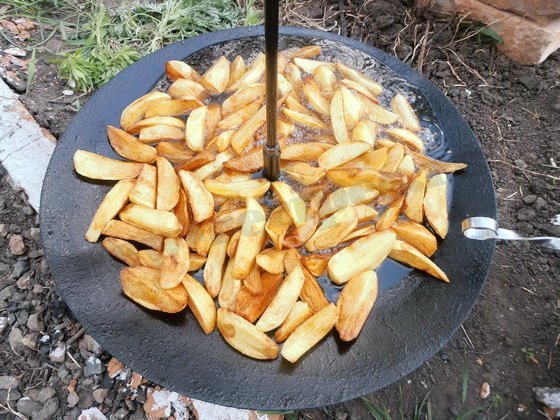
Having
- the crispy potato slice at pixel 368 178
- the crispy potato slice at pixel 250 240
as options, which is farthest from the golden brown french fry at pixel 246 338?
the crispy potato slice at pixel 368 178

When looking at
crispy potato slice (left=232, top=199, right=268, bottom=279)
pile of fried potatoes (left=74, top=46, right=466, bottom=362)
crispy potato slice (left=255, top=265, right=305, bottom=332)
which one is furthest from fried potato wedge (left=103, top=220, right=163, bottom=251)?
crispy potato slice (left=255, top=265, right=305, bottom=332)

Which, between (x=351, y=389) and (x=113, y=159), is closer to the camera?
(x=351, y=389)

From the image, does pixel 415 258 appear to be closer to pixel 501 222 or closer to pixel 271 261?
pixel 271 261

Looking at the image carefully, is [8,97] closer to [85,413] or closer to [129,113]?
[129,113]

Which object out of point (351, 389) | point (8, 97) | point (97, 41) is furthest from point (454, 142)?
point (97, 41)

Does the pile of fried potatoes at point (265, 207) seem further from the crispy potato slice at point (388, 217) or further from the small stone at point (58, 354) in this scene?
the small stone at point (58, 354)
